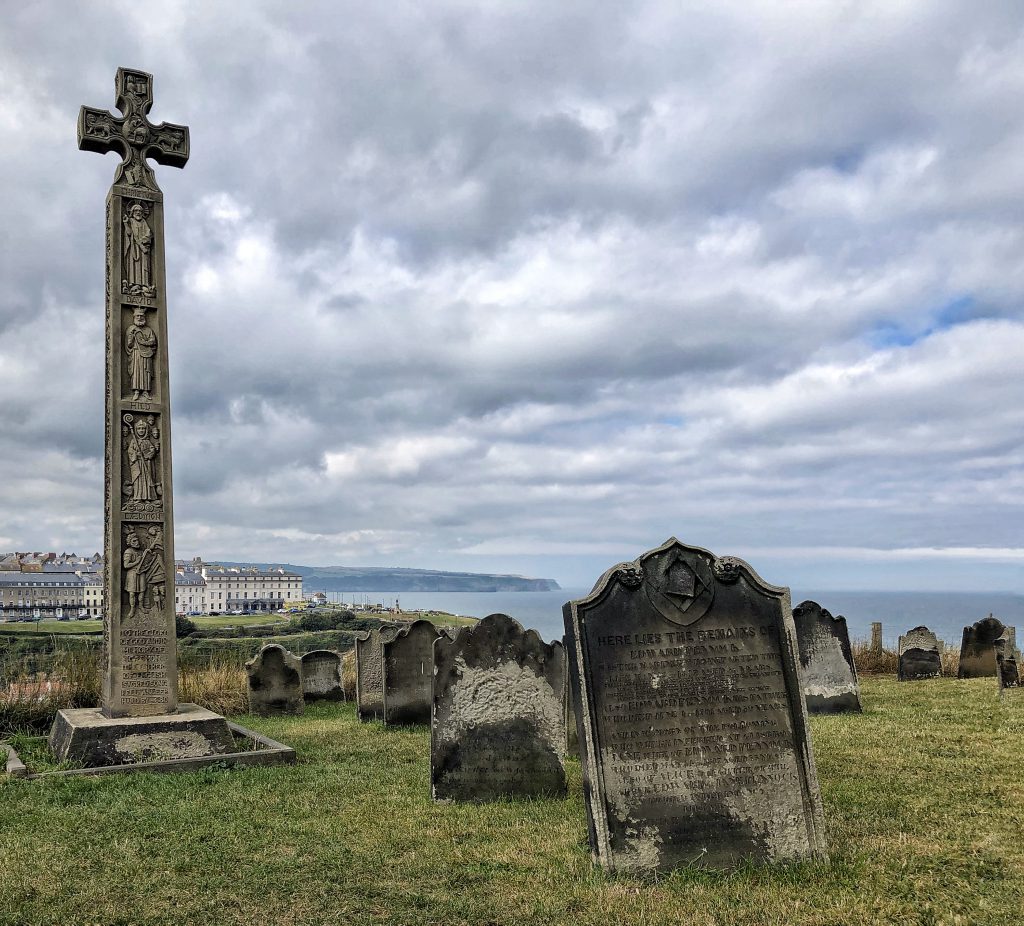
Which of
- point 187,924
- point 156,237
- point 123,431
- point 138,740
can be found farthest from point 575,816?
point 156,237

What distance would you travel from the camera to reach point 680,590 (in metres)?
5.27

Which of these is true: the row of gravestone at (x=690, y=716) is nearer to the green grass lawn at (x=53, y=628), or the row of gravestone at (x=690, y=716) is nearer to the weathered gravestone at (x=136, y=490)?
the weathered gravestone at (x=136, y=490)

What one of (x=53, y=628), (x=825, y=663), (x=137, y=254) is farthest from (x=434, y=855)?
(x=53, y=628)

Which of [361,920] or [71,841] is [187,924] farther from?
[71,841]

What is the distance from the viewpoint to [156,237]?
32.5ft

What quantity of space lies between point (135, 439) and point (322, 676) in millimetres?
7420

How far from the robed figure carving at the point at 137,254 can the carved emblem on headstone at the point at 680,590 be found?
7.42 metres

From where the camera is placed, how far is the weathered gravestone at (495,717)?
23.3ft

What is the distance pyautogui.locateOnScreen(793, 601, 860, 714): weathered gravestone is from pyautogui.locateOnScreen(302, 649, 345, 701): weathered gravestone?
8381 millimetres

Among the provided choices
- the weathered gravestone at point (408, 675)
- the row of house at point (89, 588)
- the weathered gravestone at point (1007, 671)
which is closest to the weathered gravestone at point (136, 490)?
the weathered gravestone at point (408, 675)

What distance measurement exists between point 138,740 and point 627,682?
5.93 m

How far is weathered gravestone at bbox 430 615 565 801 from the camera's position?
711 centimetres

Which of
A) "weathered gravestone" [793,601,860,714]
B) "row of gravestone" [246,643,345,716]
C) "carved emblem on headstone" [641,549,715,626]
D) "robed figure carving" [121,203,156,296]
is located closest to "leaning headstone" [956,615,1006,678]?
"weathered gravestone" [793,601,860,714]

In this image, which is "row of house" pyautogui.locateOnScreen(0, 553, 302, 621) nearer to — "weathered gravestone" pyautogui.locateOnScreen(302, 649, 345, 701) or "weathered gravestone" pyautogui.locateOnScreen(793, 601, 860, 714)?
"weathered gravestone" pyautogui.locateOnScreen(302, 649, 345, 701)
